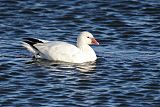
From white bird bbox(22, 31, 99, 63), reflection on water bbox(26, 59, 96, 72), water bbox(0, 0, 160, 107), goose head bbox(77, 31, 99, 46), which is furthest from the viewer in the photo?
goose head bbox(77, 31, 99, 46)

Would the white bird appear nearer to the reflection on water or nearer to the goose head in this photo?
the goose head

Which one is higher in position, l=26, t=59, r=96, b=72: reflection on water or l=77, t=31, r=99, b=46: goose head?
l=77, t=31, r=99, b=46: goose head

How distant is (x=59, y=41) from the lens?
1923 cm

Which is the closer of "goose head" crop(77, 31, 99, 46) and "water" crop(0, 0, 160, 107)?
"water" crop(0, 0, 160, 107)

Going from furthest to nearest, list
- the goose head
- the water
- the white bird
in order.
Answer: the goose head → the white bird → the water

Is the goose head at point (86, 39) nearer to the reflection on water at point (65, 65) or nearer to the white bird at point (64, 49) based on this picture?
the white bird at point (64, 49)

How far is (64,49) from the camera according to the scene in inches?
743

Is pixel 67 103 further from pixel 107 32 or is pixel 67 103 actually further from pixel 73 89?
pixel 107 32

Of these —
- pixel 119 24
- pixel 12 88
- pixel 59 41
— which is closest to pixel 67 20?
pixel 119 24

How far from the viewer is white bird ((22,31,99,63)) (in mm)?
18891

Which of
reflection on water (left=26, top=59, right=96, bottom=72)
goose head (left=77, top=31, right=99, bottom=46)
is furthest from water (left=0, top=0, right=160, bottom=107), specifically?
goose head (left=77, top=31, right=99, bottom=46)

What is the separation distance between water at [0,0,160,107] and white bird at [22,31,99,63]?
0.19m

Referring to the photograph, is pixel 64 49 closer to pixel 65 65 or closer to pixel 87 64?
pixel 65 65

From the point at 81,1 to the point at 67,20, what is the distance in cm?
204
